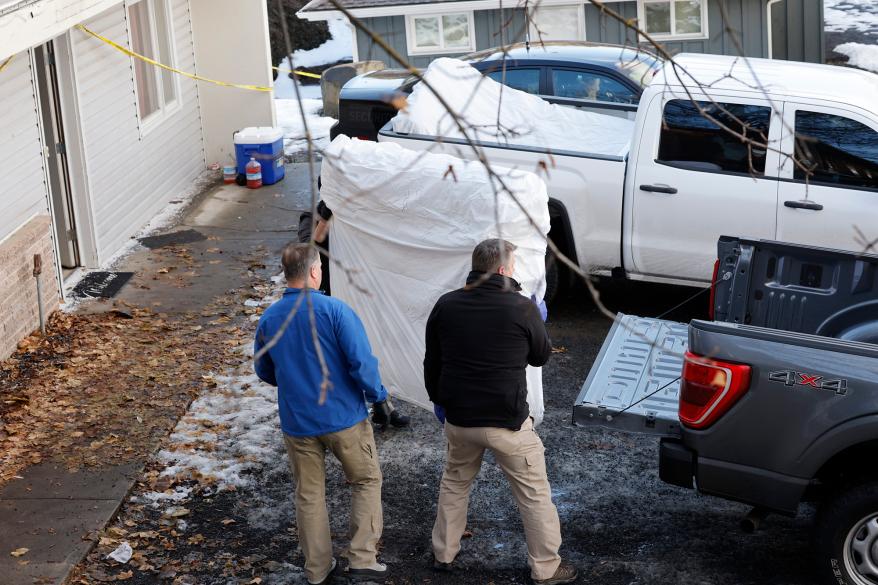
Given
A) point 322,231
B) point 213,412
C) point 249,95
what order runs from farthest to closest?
point 249,95, point 213,412, point 322,231

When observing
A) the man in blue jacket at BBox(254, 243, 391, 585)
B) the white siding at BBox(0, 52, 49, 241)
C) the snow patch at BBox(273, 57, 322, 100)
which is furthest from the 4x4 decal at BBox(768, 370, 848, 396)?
the snow patch at BBox(273, 57, 322, 100)

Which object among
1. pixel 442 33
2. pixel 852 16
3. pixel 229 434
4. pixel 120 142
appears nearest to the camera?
pixel 229 434

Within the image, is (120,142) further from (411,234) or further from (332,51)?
(332,51)

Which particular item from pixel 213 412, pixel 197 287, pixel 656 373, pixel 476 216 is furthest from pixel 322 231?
pixel 197 287

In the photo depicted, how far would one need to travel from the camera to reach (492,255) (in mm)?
5617

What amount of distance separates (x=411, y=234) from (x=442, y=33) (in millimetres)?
14001

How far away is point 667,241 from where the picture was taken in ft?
29.9

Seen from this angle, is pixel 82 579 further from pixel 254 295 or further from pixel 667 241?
pixel 667 241

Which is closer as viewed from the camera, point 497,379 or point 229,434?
point 497,379

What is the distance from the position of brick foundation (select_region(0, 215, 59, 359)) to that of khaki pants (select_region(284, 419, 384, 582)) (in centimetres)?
408

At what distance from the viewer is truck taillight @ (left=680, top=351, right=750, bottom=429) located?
17.8 ft

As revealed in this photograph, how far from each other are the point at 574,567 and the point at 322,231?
2647mm

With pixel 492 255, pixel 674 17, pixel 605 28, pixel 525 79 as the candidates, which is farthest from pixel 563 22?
pixel 492 255

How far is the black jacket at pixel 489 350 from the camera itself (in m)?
5.58
